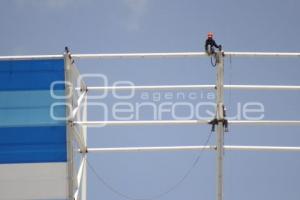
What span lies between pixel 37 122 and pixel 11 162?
1.00 meters

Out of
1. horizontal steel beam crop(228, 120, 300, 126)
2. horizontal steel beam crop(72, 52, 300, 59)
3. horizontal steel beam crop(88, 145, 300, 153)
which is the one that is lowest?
A: horizontal steel beam crop(88, 145, 300, 153)

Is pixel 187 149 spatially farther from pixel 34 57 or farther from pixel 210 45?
pixel 34 57

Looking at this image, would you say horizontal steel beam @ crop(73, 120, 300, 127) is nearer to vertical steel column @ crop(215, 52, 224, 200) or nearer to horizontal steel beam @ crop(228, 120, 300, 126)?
horizontal steel beam @ crop(228, 120, 300, 126)

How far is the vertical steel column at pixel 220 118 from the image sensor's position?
475 inches

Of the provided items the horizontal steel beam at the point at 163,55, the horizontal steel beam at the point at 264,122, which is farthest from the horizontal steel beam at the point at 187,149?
the horizontal steel beam at the point at 163,55

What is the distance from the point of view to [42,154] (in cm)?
1155

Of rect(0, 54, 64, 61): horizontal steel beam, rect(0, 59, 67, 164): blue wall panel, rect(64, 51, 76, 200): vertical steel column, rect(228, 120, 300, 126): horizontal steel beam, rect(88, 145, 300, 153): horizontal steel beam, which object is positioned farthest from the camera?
rect(88, 145, 300, 153): horizontal steel beam

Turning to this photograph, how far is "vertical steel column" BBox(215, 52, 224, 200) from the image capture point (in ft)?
39.5

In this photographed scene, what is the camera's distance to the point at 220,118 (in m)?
12.3

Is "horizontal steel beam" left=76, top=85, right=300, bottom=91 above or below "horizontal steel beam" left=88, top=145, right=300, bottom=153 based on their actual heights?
above

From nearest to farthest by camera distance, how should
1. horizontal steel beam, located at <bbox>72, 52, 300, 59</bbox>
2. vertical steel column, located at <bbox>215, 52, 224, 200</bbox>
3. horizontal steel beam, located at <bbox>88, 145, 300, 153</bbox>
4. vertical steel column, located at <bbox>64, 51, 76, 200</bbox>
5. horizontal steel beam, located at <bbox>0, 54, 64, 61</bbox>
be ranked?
vertical steel column, located at <bbox>64, 51, 76, 200</bbox> < horizontal steel beam, located at <bbox>0, 54, 64, 61</bbox> < vertical steel column, located at <bbox>215, 52, 224, 200</bbox> < horizontal steel beam, located at <bbox>88, 145, 300, 153</bbox> < horizontal steel beam, located at <bbox>72, 52, 300, 59</bbox>

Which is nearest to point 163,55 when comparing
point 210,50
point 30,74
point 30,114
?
point 210,50

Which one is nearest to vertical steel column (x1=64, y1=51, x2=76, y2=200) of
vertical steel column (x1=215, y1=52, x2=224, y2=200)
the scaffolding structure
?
the scaffolding structure

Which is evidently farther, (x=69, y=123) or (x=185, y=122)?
(x=185, y=122)
